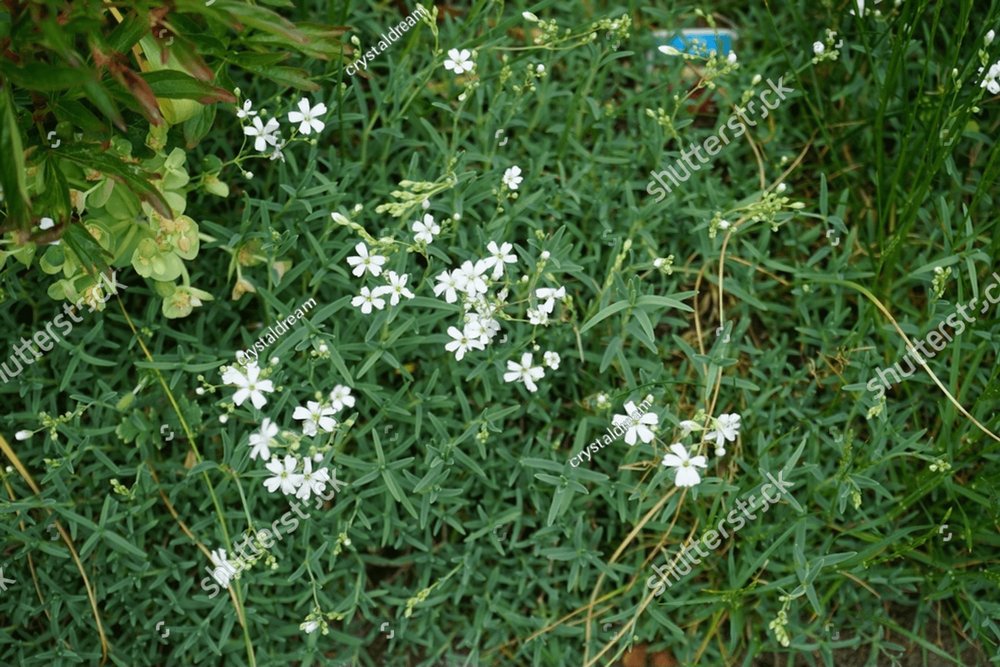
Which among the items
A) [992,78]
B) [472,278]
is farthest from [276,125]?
[992,78]

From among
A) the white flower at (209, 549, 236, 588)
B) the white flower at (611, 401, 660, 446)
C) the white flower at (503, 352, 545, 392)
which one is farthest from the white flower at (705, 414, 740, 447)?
the white flower at (209, 549, 236, 588)

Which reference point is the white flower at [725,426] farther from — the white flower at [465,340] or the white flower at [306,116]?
the white flower at [306,116]

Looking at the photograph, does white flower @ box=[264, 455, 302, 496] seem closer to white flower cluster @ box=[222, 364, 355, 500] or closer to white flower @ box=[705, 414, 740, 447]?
white flower cluster @ box=[222, 364, 355, 500]

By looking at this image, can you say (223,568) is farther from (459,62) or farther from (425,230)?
(459,62)

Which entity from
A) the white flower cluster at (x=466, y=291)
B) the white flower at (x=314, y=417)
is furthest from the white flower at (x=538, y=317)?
the white flower at (x=314, y=417)

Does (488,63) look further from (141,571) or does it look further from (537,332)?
(141,571)

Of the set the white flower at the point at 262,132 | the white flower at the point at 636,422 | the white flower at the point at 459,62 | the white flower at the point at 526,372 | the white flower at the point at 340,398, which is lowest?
the white flower at the point at 636,422

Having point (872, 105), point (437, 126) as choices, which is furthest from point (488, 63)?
point (872, 105)
